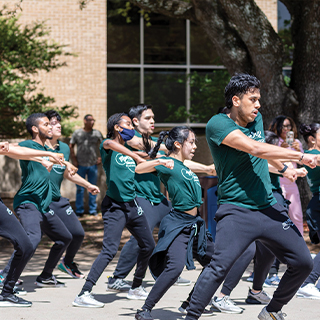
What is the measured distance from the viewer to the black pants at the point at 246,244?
13.8 feet

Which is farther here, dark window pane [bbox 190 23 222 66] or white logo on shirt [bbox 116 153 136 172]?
dark window pane [bbox 190 23 222 66]

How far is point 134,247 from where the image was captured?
6480mm

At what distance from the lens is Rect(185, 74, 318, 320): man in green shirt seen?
421cm

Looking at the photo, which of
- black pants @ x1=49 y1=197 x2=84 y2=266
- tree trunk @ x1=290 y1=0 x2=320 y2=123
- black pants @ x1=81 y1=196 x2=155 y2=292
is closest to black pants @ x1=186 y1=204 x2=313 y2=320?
black pants @ x1=81 y1=196 x2=155 y2=292

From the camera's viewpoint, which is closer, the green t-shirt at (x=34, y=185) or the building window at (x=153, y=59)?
the green t-shirt at (x=34, y=185)

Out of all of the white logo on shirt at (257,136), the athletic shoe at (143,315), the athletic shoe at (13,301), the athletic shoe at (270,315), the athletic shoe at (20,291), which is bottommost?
the athletic shoe at (20,291)

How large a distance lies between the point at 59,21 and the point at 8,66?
632cm

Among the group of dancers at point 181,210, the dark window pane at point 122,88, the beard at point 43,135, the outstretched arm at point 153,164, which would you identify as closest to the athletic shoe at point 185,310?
the group of dancers at point 181,210

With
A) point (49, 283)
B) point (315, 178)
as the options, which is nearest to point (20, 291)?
point (49, 283)

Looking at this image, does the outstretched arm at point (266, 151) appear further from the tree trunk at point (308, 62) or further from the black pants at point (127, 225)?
the tree trunk at point (308, 62)

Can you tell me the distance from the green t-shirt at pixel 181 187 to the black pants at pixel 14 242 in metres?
1.50

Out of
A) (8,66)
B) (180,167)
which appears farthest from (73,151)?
(180,167)

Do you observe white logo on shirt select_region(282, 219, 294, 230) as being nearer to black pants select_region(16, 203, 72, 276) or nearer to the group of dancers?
the group of dancers

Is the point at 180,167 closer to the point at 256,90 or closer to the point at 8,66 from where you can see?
the point at 256,90
